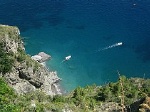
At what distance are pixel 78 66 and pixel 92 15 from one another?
23.5 meters

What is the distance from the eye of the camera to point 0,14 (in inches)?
4195

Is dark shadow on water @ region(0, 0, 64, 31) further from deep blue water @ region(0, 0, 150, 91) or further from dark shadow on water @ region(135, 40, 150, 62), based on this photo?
dark shadow on water @ region(135, 40, 150, 62)

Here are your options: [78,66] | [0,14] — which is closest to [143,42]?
[78,66]

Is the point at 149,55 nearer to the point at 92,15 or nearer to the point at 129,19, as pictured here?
the point at 129,19

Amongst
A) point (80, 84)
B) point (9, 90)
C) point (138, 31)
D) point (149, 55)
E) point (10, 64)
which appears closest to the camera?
point (9, 90)

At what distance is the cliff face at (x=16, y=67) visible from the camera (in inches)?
2105

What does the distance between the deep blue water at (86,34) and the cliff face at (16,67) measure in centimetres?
2145

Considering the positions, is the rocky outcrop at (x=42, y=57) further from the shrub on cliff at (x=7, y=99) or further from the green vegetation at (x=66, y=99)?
the shrub on cliff at (x=7, y=99)

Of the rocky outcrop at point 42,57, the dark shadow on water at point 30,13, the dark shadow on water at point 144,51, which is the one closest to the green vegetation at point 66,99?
the rocky outcrop at point 42,57

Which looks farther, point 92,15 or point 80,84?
point 92,15

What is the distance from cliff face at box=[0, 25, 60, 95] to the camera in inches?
2105

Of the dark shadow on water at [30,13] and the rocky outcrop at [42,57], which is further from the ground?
the dark shadow on water at [30,13]

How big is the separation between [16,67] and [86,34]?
159 feet

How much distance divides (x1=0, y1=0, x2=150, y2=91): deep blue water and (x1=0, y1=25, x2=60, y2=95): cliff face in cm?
2145
